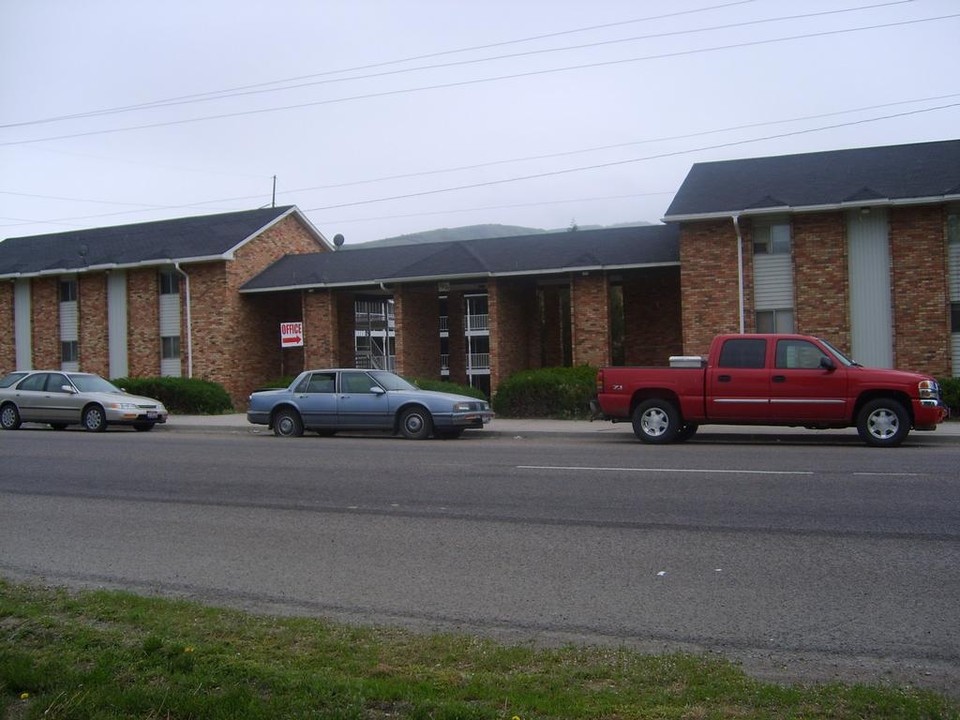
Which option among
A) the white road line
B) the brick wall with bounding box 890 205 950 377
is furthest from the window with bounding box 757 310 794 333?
the white road line

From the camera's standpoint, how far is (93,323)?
33469mm

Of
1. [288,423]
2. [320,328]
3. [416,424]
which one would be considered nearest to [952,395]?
[416,424]

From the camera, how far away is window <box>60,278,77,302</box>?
34.1 m

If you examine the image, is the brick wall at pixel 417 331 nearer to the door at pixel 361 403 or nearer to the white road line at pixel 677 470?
the door at pixel 361 403

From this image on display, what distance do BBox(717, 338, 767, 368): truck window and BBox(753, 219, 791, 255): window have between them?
26.9ft

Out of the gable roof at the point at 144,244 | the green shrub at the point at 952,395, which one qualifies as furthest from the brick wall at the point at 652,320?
the gable roof at the point at 144,244

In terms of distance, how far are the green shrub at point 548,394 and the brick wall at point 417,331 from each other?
6.19 m

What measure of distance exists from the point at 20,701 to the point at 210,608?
1.77m

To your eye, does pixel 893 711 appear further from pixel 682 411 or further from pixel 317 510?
pixel 682 411

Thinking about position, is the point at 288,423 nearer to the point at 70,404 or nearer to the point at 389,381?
the point at 389,381

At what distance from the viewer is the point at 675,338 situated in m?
30.0

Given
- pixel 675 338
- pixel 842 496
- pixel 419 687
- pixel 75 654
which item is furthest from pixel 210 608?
pixel 675 338

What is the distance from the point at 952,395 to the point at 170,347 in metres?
24.1

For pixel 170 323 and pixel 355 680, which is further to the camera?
pixel 170 323
